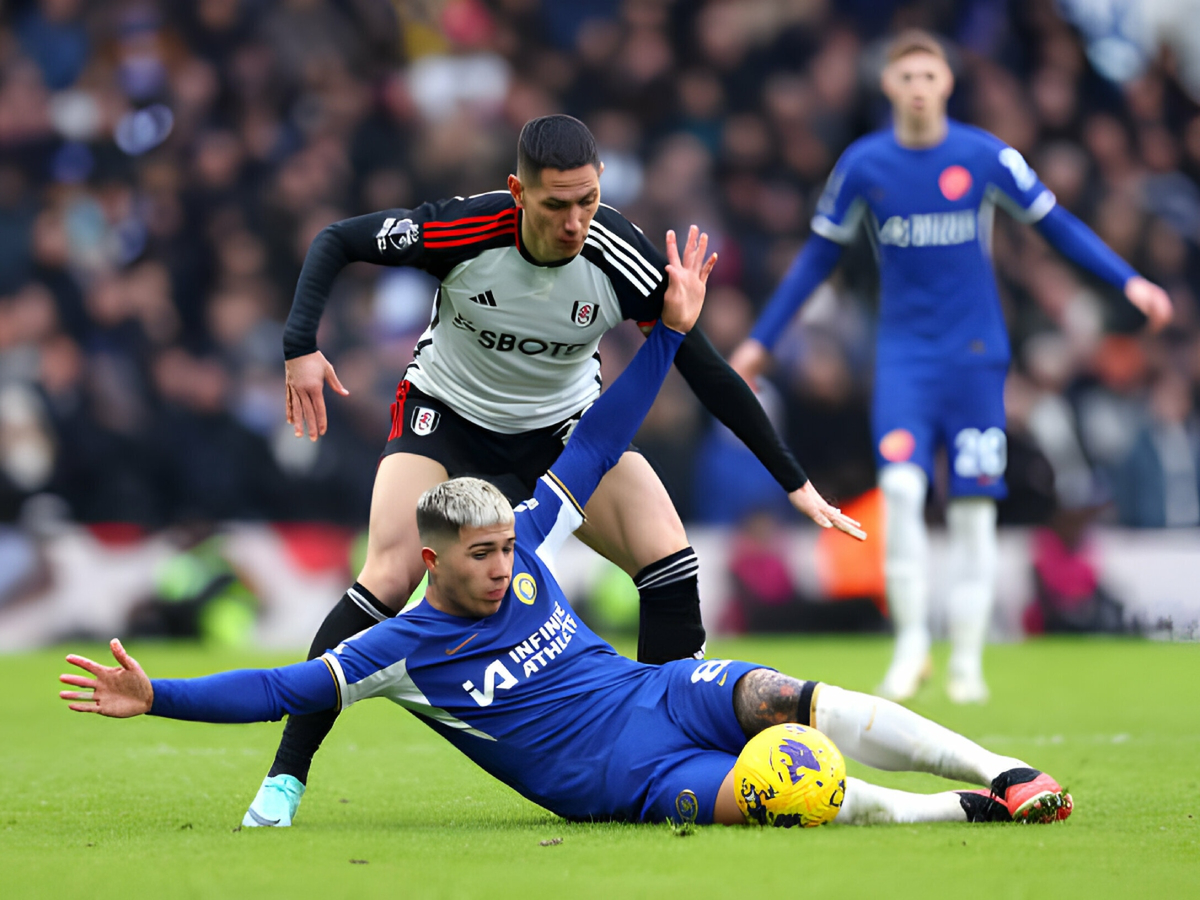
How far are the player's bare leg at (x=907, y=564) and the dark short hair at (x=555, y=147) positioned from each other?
3488mm

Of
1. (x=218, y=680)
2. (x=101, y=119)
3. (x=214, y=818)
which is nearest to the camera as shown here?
(x=218, y=680)

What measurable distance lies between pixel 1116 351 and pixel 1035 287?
0.82 metres

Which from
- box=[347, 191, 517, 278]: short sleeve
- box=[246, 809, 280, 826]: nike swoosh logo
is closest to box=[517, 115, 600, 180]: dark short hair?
box=[347, 191, 517, 278]: short sleeve

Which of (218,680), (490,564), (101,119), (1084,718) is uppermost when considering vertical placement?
(101,119)

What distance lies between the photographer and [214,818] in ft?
16.0

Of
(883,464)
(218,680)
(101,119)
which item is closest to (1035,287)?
(883,464)

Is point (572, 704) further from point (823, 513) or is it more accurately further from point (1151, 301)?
point (1151, 301)

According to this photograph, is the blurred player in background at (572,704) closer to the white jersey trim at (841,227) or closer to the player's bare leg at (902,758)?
the player's bare leg at (902,758)

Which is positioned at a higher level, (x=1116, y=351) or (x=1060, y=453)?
(x=1116, y=351)

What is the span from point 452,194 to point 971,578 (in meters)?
6.98

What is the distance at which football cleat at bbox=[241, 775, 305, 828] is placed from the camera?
185 inches

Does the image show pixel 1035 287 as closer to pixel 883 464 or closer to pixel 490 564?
pixel 883 464

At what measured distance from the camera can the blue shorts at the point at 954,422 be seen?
313 inches

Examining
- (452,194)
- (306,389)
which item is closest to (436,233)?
(306,389)
